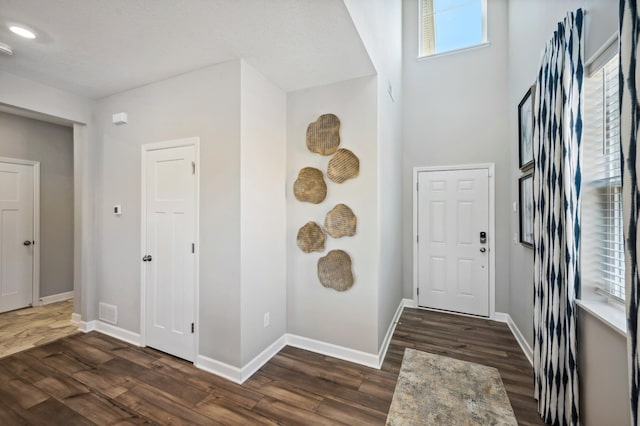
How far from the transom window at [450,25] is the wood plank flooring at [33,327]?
5892 millimetres

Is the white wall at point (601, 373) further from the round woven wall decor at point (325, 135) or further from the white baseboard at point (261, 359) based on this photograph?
the white baseboard at point (261, 359)

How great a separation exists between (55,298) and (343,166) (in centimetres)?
480

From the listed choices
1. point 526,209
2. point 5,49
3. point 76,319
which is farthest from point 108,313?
point 526,209

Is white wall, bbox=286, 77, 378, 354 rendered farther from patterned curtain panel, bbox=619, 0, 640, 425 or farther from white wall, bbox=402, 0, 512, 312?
white wall, bbox=402, 0, 512, 312

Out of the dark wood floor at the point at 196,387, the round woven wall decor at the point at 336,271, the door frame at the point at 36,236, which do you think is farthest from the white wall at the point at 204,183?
the door frame at the point at 36,236

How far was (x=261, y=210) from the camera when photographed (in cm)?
248

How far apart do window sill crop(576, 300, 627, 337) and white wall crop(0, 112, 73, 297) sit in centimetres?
606

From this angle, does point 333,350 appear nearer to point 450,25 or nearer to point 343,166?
point 343,166

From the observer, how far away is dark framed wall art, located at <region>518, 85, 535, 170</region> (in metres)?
2.65

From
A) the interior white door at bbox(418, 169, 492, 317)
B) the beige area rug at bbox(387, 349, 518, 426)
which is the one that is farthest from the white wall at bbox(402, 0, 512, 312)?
the beige area rug at bbox(387, 349, 518, 426)

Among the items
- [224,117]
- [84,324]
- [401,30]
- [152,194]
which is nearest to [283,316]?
[152,194]

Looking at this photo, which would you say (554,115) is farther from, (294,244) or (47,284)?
(47,284)

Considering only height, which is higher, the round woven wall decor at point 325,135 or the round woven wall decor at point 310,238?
the round woven wall decor at point 325,135

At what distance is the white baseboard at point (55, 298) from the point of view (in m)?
3.90
